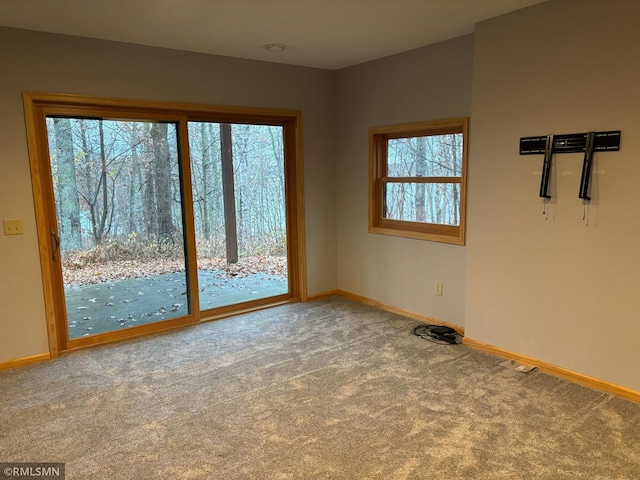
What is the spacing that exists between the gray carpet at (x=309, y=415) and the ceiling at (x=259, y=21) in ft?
8.07

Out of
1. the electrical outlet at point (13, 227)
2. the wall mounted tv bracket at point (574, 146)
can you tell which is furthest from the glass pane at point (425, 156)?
the electrical outlet at point (13, 227)

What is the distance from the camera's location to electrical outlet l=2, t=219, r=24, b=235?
3295 mm

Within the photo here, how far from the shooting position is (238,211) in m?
4.58

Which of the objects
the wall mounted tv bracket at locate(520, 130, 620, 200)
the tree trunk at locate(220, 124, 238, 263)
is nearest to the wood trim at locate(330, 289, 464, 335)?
the tree trunk at locate(220, 124, 238, 263)

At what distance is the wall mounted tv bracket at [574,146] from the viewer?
2.69 m

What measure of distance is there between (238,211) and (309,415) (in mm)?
2468

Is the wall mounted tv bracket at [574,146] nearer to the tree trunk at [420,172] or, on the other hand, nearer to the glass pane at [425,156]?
the glass pane at [425,156]

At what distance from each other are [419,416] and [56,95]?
3409 mm

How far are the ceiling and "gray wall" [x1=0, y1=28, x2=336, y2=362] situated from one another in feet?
0.37

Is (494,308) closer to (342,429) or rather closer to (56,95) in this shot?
(342,429)

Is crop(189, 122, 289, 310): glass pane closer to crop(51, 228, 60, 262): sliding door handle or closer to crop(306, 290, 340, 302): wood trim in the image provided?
crop(306, 290, 340, 302): wood trim

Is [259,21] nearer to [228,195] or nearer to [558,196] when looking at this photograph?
[228,195]

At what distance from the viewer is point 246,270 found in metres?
4.74

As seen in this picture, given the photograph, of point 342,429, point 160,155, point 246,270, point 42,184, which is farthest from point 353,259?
point 42,184
